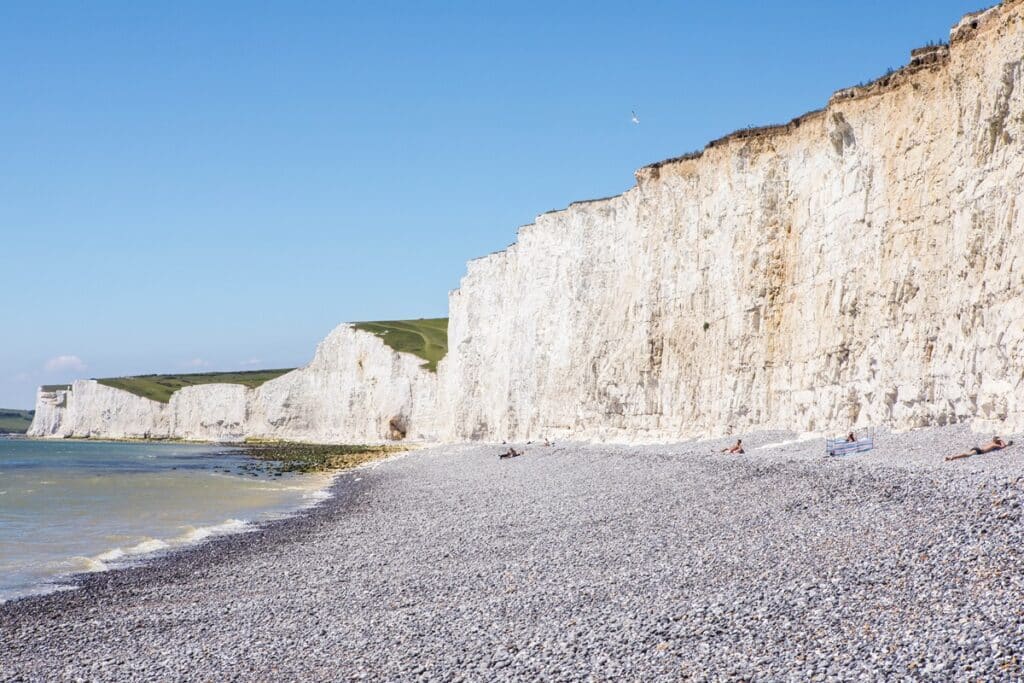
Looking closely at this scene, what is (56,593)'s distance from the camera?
14.1 meters

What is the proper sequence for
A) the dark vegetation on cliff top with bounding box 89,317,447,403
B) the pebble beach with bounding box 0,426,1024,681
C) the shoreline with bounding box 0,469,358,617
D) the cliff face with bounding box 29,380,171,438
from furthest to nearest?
the cliff face with bounding box 29,380,171,438 → the dark vegetation on cliff top with bounding box 89,317,447,403 → the shoreline with bounding box 0,469,358,617 → the pebble beach with bounding box 0,426,1024,681

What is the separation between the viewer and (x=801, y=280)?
2777 centimetres

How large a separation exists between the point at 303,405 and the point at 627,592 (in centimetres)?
7378

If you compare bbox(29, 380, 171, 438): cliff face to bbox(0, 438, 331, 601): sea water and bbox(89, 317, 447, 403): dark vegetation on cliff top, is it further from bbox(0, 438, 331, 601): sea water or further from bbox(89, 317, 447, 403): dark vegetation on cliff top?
bbox(0, 438, 331, 601): sea water

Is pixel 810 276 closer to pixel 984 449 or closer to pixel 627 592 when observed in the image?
pixel 984 449

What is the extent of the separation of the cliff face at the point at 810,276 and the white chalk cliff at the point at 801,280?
0.06 meters

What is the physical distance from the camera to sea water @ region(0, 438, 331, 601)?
56.5 ft

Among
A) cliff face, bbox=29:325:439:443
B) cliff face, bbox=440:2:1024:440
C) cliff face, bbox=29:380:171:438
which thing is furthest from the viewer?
cliff face, bbox=29:380:171:438

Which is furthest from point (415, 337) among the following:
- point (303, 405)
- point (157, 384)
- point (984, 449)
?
point (984, 449)

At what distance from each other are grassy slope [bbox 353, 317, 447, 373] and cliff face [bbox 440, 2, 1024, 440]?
2442cm

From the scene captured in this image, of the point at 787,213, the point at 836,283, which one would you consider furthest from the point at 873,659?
the point at 787,213

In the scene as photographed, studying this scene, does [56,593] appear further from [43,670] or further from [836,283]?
[836,283]

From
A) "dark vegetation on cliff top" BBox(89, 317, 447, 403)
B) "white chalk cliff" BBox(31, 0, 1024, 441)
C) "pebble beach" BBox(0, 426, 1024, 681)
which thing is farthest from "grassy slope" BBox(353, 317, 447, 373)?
"pebble beach" BBox(0, 426, 1024, 681)

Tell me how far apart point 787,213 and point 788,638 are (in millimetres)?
23468
